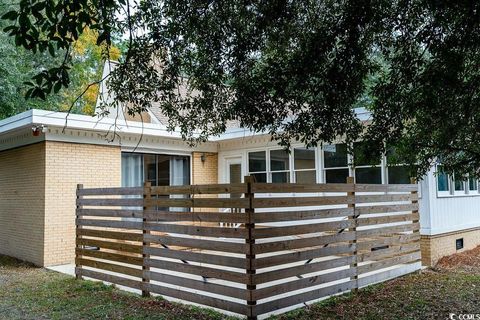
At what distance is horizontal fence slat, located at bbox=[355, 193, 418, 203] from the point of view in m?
7.04

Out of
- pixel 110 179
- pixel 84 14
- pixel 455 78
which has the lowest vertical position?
pixel 110 179

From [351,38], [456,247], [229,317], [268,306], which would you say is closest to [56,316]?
[229,317]

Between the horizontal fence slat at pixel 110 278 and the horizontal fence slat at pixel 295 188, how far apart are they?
284cm

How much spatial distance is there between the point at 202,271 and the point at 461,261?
653 centimetres

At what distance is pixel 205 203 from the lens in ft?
19.3

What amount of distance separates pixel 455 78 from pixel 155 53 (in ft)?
12.1

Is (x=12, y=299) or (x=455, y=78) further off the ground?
(x=455, y=78)

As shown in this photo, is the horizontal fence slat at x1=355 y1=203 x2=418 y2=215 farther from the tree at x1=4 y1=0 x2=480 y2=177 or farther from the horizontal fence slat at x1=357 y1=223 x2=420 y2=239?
the tree at x1=4 y1=0 x2=480 y2=177

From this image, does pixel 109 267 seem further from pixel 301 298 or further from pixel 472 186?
pixel 472 186

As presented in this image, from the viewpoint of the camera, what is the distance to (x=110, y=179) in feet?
37.2

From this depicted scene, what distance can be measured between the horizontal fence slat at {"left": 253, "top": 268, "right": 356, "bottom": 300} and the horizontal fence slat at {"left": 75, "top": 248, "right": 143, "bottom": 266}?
95.2 inches

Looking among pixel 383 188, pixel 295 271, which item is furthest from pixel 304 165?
pixel 295 271

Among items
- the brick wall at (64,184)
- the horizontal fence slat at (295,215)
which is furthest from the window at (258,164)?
the horizontal fence slat at (295,215)

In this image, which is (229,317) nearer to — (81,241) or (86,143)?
(81,241)
